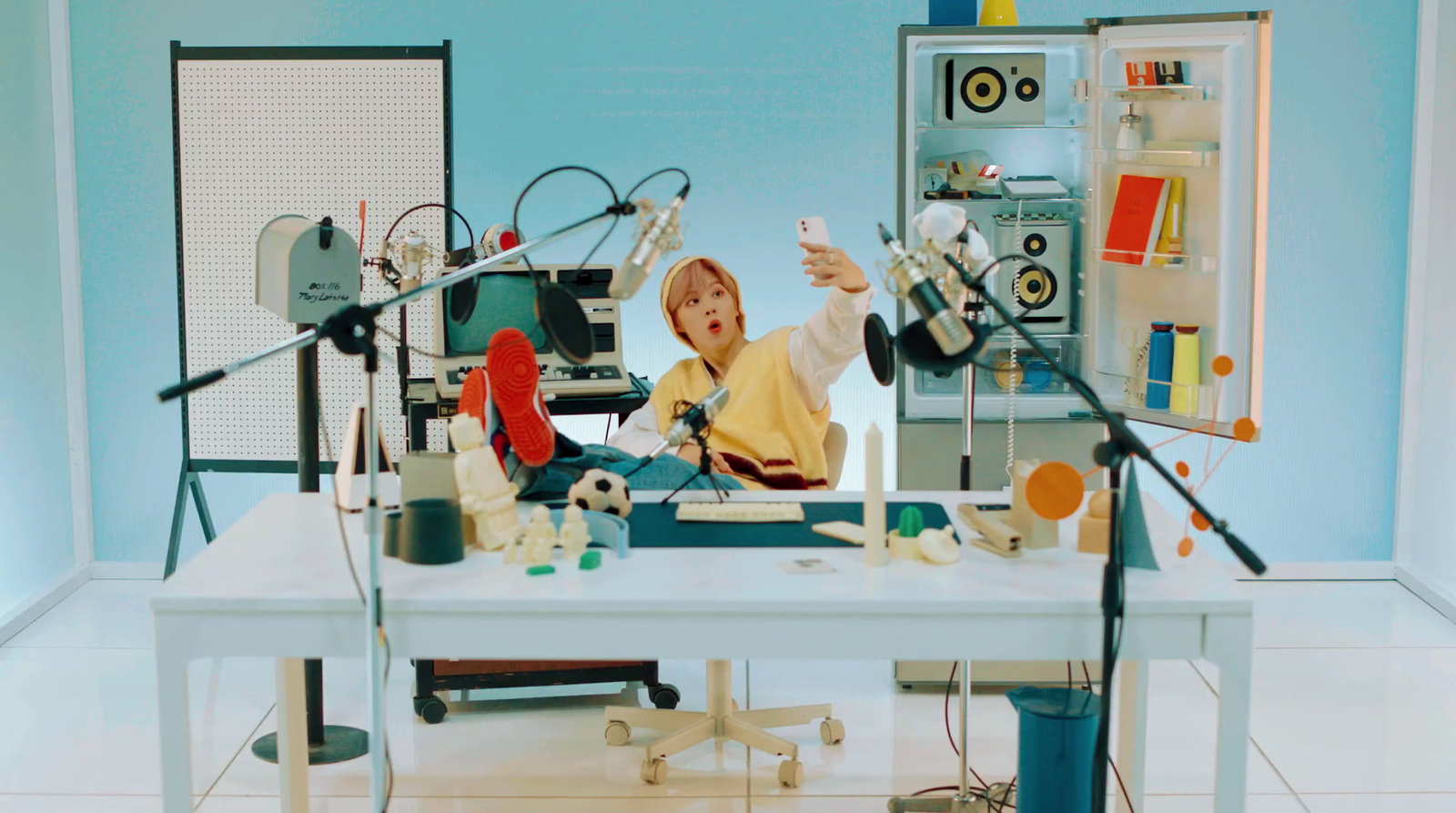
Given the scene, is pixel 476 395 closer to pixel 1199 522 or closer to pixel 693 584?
pixel 693 584

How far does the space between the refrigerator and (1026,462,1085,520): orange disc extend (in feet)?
4.23

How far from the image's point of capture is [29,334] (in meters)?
4.35

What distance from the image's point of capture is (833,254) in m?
3.22

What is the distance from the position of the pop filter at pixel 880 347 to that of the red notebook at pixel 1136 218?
1498 mm

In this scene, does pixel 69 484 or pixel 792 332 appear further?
pixel 69 484

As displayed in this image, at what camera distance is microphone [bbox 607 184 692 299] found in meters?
2.06

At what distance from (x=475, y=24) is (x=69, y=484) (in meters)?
2.00

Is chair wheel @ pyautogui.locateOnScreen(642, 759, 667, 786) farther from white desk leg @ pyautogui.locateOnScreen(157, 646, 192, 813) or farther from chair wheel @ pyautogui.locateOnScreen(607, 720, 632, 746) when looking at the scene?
white desk leg @ pyautogui.locateOnScreen(157, 646, 192, 813)

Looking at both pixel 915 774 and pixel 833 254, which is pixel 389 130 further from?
pixel 915 774

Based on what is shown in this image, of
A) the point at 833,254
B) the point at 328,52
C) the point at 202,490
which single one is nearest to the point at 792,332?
the point at 833,254

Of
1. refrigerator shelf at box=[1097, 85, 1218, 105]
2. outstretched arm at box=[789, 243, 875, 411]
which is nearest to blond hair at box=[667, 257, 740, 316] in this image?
outstretched arm at box=[789, 243, 875, 411]

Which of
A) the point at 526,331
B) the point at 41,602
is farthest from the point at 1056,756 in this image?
the point at 41,602

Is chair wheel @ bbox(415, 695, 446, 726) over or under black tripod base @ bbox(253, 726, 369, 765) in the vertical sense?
over

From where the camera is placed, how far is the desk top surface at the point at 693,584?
2.04 metres
